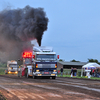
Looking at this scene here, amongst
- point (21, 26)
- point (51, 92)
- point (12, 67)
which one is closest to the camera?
point (51, 92)

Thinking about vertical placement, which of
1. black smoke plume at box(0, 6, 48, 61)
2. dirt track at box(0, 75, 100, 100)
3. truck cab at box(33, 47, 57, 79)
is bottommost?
dirt track at box(0, 75, 100, 100)

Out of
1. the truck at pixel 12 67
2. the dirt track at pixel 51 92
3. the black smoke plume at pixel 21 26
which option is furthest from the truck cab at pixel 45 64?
the truck at pixel 12 67

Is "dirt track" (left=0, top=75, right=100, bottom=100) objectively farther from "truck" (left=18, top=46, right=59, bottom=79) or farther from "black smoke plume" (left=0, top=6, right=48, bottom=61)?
"black smoke plume" (left=0, top=6, right=48, bottom=61)

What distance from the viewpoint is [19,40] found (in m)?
40.2

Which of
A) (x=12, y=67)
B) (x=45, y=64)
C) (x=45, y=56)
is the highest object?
(x=45, y=56)

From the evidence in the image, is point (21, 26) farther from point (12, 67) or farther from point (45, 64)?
point (12, 67)

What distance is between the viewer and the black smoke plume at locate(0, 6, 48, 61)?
36844mm

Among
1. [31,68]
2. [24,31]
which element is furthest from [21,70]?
[24,31]

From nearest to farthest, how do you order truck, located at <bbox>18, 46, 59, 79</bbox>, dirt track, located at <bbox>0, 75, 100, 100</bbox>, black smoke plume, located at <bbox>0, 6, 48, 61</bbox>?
dirt track, located at <bbox>0, 75, 100, 100</bbox> → truck, located at <bbox>18, 46, 59, 79</bbox> → black smoke plume, located at <bbox>0, 6, 48, 61</bbox>

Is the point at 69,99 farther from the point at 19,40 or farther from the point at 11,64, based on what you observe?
the point at 11,64

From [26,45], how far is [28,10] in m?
7.40

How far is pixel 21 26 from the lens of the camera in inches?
1480

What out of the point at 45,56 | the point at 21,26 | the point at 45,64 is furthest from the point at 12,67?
the point at 45,64

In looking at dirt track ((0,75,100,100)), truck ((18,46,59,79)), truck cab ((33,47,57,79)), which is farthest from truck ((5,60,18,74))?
dirt track ((0,75,100,100))
